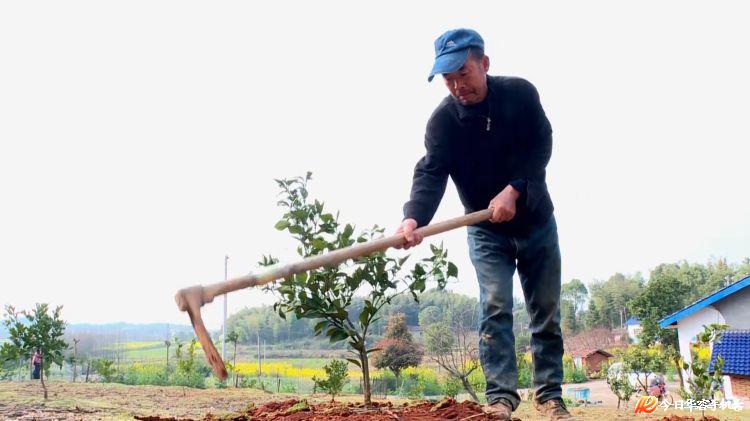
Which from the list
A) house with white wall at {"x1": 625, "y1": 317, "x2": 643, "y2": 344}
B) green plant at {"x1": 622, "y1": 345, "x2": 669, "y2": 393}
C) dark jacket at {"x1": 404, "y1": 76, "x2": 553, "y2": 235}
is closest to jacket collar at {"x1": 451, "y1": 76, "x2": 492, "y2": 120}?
dark jacket at {"x1": 404, "y1": 76, "x2": 553, "y2": 235}

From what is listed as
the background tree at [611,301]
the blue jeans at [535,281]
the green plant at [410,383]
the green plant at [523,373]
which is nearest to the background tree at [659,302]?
the background tree at [611,301]

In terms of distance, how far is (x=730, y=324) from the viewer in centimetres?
1265

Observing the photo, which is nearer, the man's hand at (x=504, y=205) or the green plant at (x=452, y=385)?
the man's hand at (x=504, y=205)

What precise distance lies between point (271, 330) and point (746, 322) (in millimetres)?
8756

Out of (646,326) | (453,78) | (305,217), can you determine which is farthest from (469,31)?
(646,326)

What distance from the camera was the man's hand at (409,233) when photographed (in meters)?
3.44

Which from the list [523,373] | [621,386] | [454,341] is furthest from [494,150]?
[621,386]

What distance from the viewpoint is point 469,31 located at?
362cm

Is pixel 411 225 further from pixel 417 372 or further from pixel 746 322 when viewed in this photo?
pixel 746 322

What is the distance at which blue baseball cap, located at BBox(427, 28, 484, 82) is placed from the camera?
346cm

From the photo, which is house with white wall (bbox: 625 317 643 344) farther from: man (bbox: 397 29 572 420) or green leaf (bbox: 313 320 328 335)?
green leaf (bbox: 313 320 328 335)

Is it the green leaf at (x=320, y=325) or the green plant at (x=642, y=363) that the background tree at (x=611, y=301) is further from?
the green leaf at (x=320, y=325)

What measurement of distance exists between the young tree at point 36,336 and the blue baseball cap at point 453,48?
594cm

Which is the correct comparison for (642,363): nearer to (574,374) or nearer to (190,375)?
(574,374)
